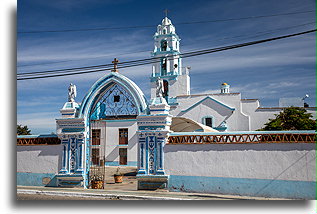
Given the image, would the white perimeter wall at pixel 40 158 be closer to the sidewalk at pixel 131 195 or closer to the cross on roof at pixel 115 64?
the sidewalk at pixel 131 195

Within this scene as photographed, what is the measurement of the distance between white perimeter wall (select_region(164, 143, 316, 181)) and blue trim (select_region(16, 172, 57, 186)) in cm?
281

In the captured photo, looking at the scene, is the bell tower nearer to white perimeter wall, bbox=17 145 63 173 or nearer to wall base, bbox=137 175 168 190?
white perimeter wall, bbox=17 145 63 173

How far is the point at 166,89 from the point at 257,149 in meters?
13.6

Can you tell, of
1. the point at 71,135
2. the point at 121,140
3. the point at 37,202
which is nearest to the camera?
the point at 37,202

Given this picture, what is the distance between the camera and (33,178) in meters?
7.20

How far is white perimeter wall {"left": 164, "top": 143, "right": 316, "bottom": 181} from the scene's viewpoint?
17.7 feet

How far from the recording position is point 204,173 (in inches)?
239

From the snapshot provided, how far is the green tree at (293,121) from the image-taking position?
12820 millimetres

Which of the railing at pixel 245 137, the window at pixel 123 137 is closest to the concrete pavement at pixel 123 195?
the railing at pixel 245 137

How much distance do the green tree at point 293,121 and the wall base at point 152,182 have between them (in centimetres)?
859

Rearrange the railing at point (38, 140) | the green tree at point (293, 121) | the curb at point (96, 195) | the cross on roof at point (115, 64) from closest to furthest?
the curb at point (96, 195) → the cross on roof at point (115, 64) → the railing at point (38, 140) → the green tree at point (293, 121)

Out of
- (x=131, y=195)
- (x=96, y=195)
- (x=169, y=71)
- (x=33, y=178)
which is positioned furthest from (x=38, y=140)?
(x=169, y=71)
